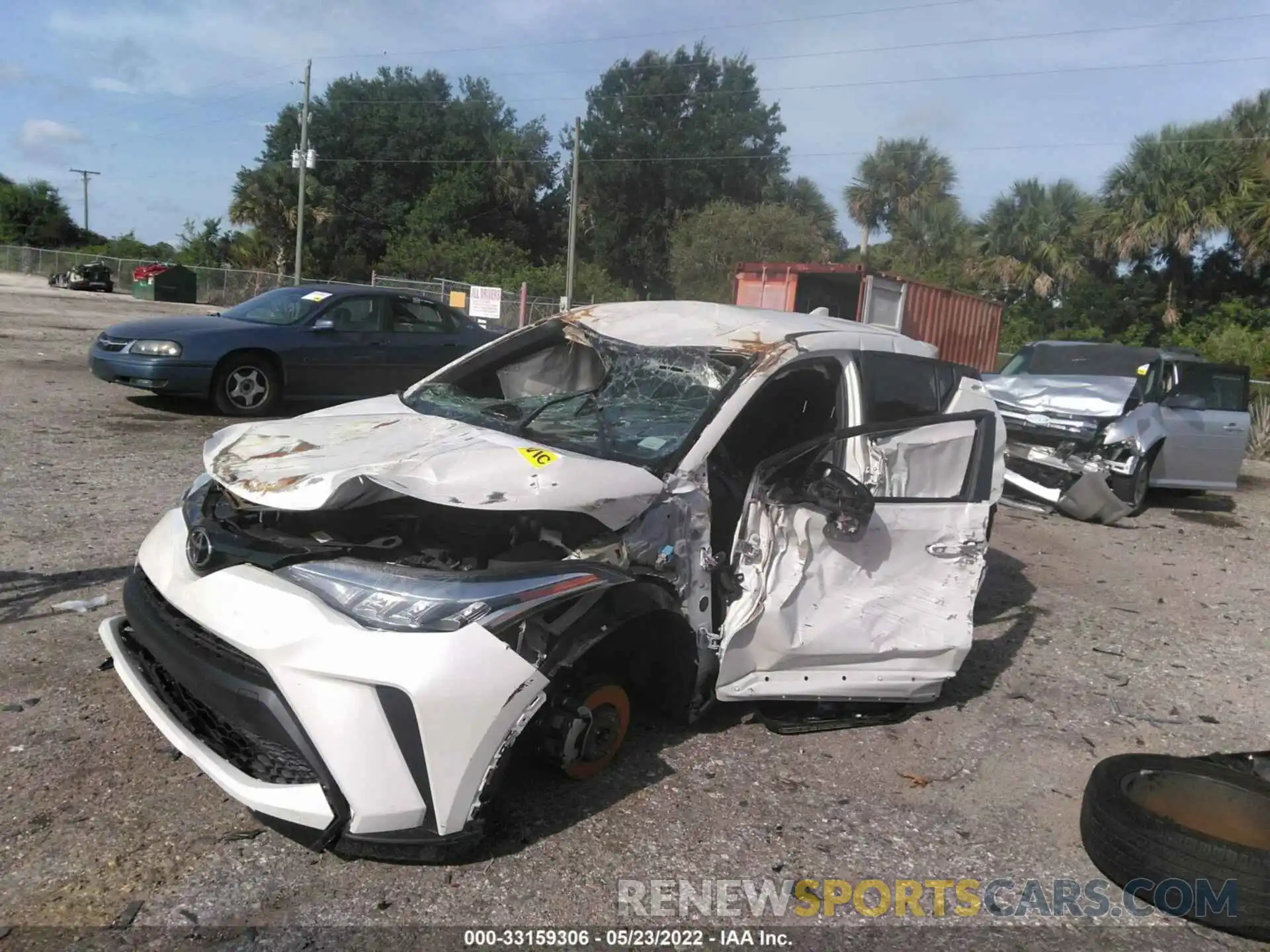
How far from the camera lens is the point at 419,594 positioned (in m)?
2.86

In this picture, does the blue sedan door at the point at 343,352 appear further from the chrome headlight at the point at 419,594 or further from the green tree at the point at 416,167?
the green tree at the point at 416,167

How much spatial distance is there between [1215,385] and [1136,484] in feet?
6.92

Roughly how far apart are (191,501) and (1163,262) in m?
35.8

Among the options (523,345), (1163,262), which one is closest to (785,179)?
(1163,262)

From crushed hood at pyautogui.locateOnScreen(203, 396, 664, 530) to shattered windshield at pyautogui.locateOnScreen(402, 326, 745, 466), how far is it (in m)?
0.22

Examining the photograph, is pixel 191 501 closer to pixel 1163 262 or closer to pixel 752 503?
pixel 752 503

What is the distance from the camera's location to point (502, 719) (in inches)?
111

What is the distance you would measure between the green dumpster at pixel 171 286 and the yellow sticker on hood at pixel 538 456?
1359 inches

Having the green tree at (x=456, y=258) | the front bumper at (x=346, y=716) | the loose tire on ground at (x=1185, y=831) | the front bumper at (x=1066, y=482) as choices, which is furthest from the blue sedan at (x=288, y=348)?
the green tree at (x=456, y=258)

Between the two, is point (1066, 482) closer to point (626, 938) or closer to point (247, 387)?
point (626, 938)

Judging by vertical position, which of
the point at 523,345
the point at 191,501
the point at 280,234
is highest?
the point at 280,234

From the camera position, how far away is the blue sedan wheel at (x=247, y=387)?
33.9 feet

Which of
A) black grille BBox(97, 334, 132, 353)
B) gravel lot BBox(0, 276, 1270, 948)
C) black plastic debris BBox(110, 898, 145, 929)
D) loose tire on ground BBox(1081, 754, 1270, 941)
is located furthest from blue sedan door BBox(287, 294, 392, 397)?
loose tire on ground BBox(1081, 754, 1270, 941)

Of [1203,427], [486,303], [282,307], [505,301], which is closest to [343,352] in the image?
[282,307]
